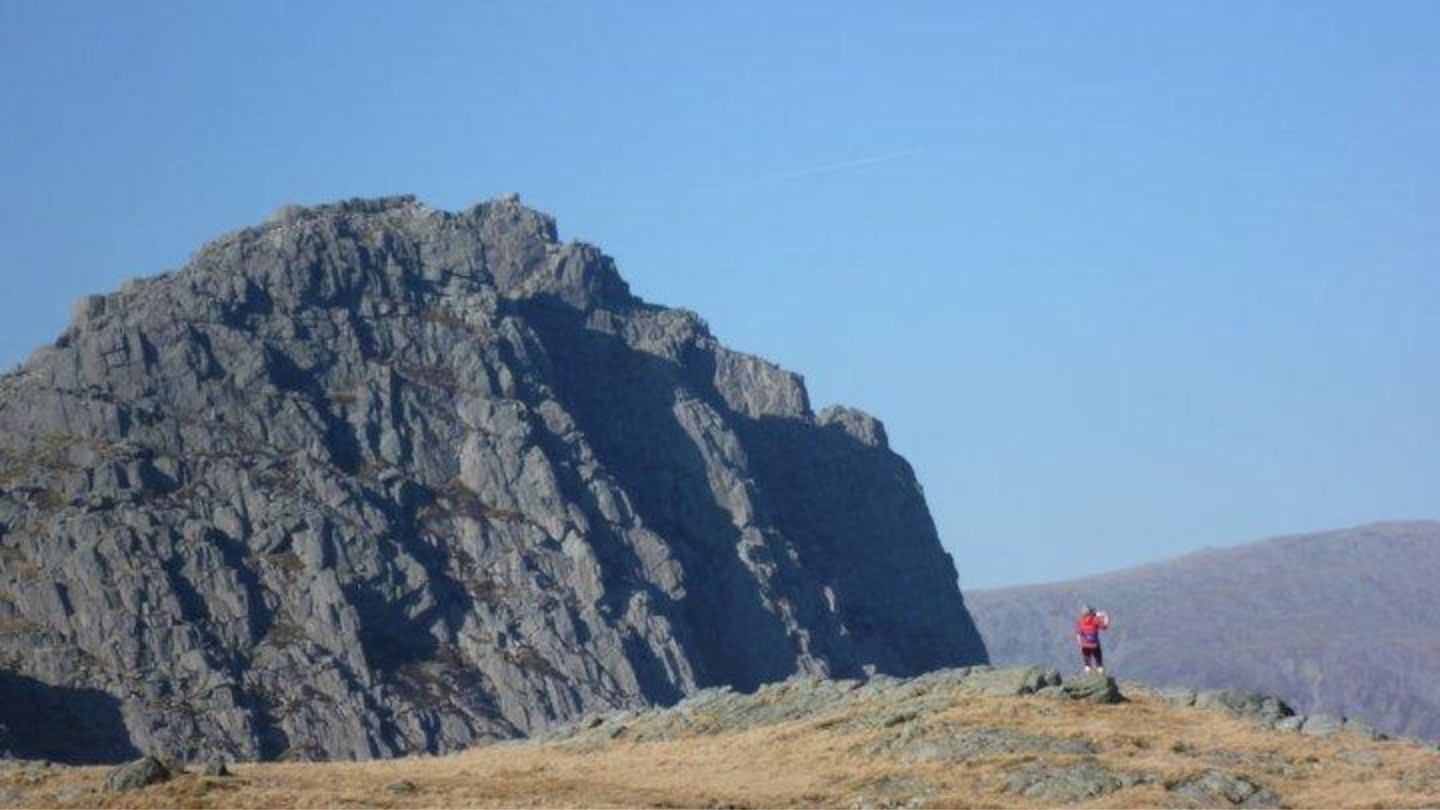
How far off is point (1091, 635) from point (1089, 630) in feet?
1.67

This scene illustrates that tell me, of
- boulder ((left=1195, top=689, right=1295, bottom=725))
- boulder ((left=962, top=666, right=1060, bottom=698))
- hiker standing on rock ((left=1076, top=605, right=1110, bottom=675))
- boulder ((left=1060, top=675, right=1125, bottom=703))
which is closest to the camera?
boulder ((left=1195, top=689, right=1295, bottom=725))

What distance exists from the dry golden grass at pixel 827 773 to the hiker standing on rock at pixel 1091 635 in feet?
9.05

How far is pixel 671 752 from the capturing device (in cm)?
6788

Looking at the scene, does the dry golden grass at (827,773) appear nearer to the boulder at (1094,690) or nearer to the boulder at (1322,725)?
the boulder at (1094,690)

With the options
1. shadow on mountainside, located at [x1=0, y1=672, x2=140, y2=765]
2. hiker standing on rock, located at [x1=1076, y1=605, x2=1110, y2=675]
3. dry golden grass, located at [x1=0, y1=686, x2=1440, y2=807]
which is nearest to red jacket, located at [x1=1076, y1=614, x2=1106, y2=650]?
hiker standing on rock, located at [x1=1076, y1=605, x2=1110, y2=675]

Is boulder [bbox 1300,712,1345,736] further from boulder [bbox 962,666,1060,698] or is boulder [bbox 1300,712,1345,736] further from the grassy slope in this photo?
boulder [bbox 962,666,1060,698]

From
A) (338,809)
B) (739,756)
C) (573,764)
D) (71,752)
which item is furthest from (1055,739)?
(71,752)

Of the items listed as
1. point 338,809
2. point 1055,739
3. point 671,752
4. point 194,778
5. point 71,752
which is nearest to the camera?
point 338,809

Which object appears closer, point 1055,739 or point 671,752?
point 1055,739

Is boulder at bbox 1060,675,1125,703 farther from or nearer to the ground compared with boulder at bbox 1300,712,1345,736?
farther from the ground

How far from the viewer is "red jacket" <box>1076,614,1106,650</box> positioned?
69.6 metres

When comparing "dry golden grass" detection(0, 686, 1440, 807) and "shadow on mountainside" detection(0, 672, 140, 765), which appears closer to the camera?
"dry golden grass" detection(0, 686, 1440, 807)

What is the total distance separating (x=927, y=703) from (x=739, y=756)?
712cm

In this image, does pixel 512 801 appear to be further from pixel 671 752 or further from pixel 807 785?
pixel 671 752
